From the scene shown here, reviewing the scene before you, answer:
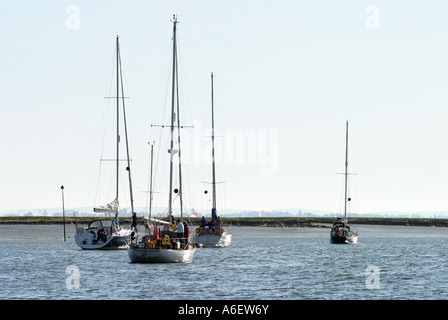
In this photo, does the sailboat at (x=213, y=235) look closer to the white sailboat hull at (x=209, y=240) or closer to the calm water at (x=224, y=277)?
the white sailboat hull at (x=209, y=240)

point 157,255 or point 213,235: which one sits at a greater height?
point 157,255

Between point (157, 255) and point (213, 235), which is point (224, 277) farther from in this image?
point (213, 235)

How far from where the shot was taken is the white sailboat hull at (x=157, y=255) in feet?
187

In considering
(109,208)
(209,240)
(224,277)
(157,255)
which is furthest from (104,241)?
(224,277)

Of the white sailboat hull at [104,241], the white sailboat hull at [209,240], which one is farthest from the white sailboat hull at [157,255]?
the white sailboat hull at [209,240]

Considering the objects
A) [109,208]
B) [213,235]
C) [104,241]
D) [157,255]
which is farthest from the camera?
[213,235]

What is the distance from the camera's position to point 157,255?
5684cm

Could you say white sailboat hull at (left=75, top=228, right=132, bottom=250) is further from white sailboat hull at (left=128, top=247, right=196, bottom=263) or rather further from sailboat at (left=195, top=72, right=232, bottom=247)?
white sailboat hull at (left=128, top=247, right=196, bottom=263)

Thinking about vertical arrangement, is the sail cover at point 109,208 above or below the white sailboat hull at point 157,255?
above

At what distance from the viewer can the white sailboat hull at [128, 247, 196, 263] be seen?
56.9 metres

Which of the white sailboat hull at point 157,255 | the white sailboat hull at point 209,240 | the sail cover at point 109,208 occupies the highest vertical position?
the sail cover at point 109,208
